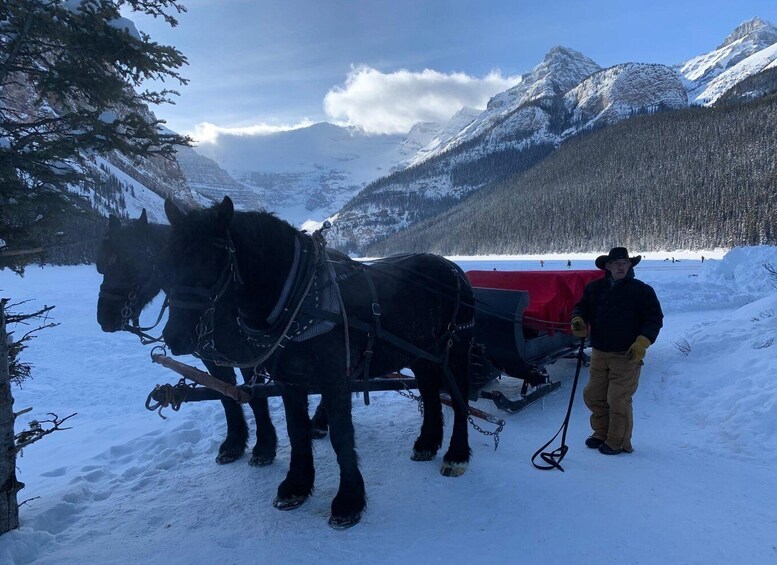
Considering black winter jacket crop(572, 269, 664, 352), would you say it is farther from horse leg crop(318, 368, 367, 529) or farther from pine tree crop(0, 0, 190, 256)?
pine tree crop(0, 0, 190, 256)

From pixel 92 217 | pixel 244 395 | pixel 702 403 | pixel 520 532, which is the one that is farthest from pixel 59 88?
pixel 702 403

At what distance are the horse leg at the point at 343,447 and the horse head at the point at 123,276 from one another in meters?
1.84

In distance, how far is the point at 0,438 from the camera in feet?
10.5

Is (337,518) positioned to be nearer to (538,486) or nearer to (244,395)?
(244,395)

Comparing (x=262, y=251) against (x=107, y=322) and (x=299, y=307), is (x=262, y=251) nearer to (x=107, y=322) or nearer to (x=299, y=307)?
(x=299, y=307)

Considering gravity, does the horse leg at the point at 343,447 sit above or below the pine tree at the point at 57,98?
below

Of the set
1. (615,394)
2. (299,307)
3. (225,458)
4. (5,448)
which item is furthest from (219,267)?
(615,394)

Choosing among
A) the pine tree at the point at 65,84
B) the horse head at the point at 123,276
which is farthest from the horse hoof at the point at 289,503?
the pine tree at the point at 65,84

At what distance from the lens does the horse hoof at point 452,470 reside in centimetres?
429

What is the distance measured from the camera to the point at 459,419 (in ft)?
14.6

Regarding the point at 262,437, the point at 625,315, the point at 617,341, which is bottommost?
the point at 262,437

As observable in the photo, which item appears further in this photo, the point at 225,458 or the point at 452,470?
the point at 225,458

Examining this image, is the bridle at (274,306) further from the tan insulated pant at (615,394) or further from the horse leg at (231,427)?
the tan insulated pant at (615,394)

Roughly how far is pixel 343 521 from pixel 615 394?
9.40 feet
